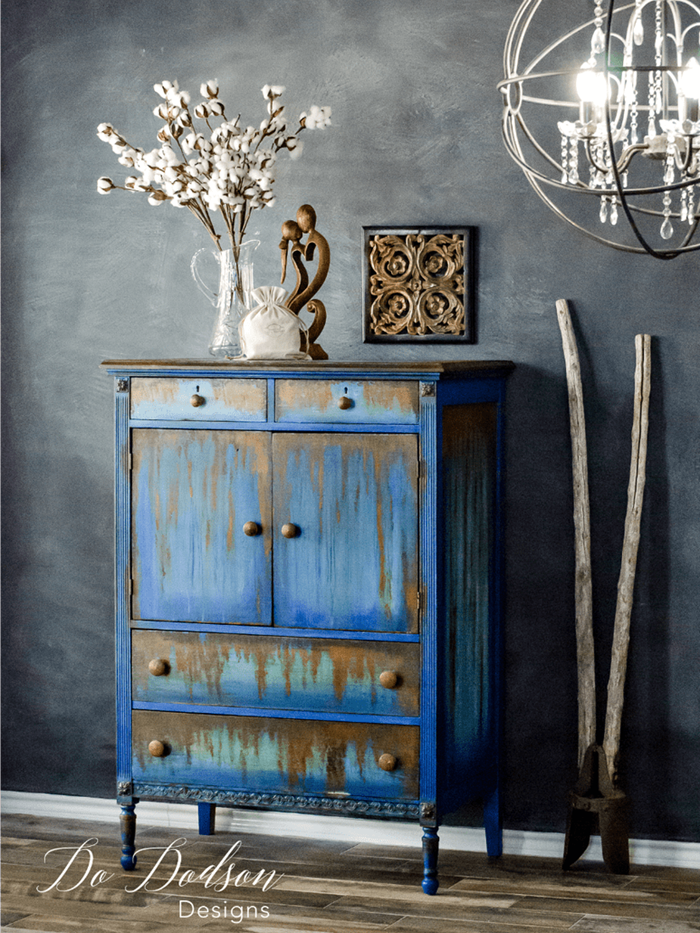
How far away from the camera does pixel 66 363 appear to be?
12.0ft

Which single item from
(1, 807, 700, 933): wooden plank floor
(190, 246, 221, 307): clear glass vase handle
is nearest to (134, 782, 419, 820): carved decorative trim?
(1, 807, 700, 933): wooden plank floor

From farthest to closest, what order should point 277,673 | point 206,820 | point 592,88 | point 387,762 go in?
1. point 206,820
2. point 277,673
3. point 387,762
4. point 592,88

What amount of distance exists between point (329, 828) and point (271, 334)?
4.76ft

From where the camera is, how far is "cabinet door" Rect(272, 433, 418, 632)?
288cm

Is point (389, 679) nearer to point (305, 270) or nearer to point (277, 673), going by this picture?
point (277, 673)

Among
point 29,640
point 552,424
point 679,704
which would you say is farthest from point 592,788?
point 29,640

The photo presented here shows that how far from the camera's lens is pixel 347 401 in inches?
113

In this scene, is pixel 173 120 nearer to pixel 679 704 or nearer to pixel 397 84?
pixel 397 84

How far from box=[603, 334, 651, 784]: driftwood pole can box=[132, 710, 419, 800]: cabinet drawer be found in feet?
1.96

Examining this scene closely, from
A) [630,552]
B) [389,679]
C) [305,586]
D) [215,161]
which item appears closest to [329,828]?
[389,679]

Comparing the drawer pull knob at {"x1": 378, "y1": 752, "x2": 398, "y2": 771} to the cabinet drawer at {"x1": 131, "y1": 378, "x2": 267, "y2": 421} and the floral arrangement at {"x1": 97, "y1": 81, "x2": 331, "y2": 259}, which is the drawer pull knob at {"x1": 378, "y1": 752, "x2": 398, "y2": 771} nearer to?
the cabinet drawer at {"x1": 131, "y1": 378, "x2": 267, "y2": 421}

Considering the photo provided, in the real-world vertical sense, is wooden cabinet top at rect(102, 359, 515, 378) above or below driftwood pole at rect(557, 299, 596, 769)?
above

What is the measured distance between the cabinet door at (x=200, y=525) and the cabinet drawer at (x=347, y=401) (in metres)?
0.11

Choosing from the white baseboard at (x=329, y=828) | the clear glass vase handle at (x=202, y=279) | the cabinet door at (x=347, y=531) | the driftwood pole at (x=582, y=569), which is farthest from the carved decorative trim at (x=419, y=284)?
the white baseboard at (x=329, y=828)
